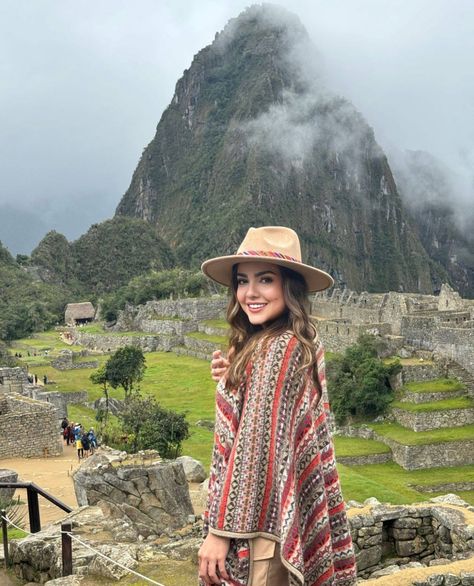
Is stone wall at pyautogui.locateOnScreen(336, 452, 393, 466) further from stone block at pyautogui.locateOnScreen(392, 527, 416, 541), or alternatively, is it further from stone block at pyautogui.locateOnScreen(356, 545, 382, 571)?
stone block at pyautogui.locateOnScreen(356, 545, 382, 571)

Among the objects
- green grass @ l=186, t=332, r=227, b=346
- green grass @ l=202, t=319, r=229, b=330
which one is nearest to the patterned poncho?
green grass @ l=186, t=332, r=227, b=346

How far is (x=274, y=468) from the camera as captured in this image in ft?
7.95

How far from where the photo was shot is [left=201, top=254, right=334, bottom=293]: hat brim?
2650mm

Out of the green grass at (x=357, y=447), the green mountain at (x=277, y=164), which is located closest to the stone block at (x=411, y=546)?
the green grass at (x=357, y=447)

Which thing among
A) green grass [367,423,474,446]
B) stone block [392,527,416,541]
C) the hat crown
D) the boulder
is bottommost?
green grass [367,423,474,446]

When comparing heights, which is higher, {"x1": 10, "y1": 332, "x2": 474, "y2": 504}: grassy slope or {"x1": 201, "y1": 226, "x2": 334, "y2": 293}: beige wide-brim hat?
{"x1": 201, "y1": 226, "x2": 334, "y2": 293}: beige wide-brim hat

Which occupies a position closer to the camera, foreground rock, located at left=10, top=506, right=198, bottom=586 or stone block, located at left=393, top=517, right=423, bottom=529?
foreground rock, located at left=10, top=506, right=198, bottom=586

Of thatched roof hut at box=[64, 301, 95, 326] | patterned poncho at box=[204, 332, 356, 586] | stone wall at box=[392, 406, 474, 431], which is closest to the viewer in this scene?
patterned poncho at box=[204, 332, 356, 586]

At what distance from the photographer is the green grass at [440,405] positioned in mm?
19812

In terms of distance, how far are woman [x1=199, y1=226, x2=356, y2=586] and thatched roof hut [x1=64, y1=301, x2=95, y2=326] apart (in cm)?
5192

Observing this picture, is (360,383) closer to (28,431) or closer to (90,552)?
(28,431)

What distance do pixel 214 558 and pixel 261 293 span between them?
39.1 inches

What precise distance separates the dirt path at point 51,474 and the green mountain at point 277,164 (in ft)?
306

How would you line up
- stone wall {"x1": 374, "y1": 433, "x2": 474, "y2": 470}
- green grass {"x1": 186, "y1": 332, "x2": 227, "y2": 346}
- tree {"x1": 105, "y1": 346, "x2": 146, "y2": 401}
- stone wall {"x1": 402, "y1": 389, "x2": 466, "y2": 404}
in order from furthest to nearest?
green grass {"x1": 186, "y1": 332, "x2": 227, "y2": 346}, tree {"x1": 105, "y1": 346, "x2": 146, "y2": 401}, stone wall {"x1": 402, "y1": 389, "x2": 466, "y2": 404}, stone wall {"x1": 374, "y1": 433, "x2": 474, "y2": 470}
